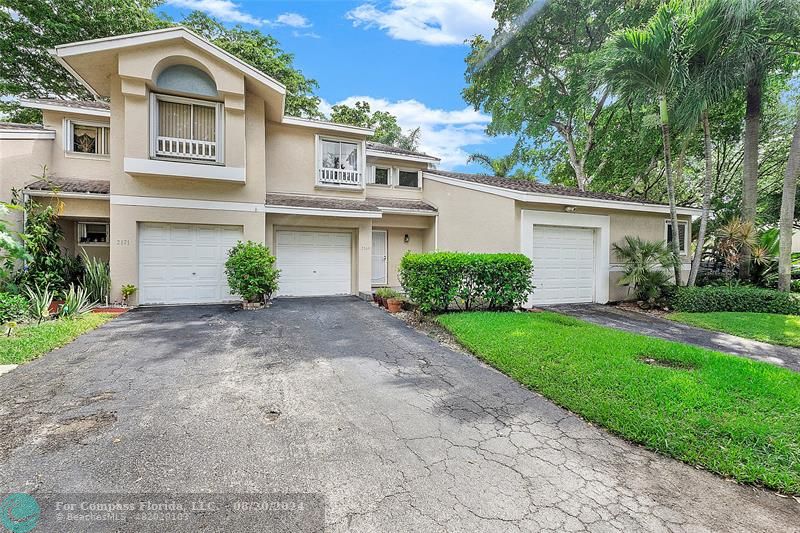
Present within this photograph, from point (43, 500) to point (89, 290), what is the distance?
9.04m

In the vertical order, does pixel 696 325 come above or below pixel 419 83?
below

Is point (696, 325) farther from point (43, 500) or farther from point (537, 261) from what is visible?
point (43, 500)

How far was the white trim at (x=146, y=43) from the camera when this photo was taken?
8.87 meters

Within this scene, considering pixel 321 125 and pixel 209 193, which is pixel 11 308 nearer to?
pixel 209 193

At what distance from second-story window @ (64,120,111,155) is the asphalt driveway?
8.70m

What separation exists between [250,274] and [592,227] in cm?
1043

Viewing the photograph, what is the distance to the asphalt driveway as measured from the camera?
2.38 metres

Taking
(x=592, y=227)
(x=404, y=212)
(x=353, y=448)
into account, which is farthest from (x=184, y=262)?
(x=592, y=227)

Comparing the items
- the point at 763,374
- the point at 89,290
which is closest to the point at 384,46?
the point at 89,290

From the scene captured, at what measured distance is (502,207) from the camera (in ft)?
32.9

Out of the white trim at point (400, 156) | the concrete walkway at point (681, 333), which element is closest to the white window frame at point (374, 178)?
the white trim at point (400, 156)

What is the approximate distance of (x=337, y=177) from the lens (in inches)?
516

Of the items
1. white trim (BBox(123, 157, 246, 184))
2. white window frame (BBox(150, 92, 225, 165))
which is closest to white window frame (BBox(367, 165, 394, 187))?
white trim (BBox(123, 157, 246, 184))

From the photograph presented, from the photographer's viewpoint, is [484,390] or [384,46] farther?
[384,46]
